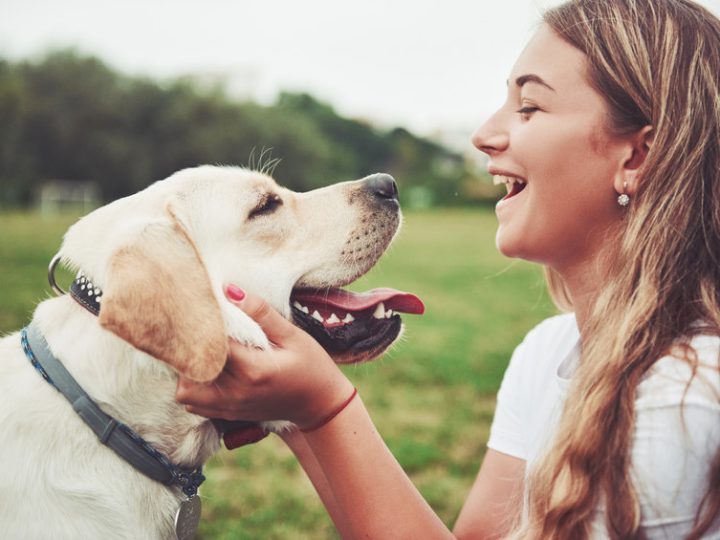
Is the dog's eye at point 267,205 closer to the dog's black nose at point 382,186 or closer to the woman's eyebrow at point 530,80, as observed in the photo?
the dog's black nose at point 382,186

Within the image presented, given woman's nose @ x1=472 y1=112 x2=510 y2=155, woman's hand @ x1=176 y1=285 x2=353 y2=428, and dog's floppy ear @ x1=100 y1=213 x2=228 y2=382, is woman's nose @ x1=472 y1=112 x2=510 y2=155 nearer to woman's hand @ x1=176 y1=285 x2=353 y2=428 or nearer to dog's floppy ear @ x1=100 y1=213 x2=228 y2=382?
woman's hand @ x1=176 y1=285 x2=353 y2=428

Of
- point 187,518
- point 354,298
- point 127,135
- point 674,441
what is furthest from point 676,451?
point 127,135

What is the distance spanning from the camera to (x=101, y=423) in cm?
203

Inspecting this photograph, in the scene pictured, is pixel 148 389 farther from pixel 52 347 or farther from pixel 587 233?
pixel 587 233

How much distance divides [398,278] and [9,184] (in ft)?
120

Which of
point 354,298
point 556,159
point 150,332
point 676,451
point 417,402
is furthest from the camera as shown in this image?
point 417,402

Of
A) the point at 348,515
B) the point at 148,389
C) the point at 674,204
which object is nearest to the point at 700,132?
the point at 674,204

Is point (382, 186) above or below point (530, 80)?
below

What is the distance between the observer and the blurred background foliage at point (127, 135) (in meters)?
43.0

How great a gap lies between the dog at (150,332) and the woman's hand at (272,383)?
0.06 meters

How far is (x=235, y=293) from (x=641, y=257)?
1.29 metres

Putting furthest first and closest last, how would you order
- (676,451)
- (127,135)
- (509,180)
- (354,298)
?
(127,135)
(354,298)
(509,180)
(676,451)

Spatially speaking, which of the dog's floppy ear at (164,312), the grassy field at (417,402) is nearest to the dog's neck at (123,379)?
the dog's floppy ear at (164,312)

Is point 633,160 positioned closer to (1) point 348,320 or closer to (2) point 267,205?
(1) point 348,320
